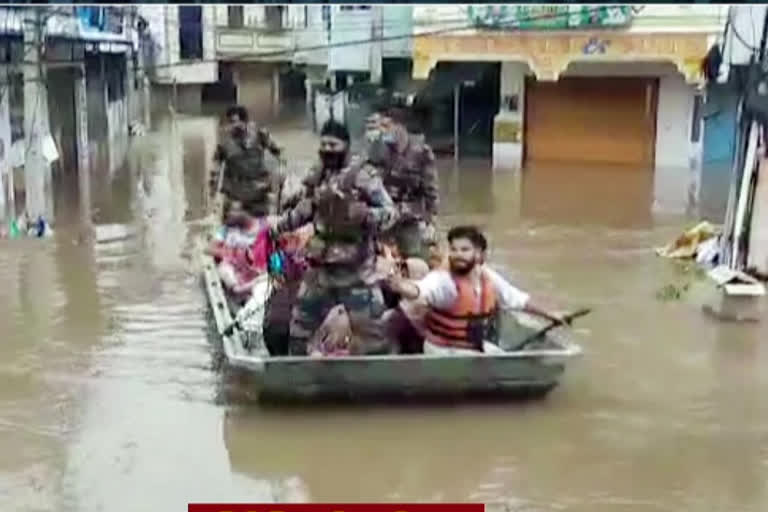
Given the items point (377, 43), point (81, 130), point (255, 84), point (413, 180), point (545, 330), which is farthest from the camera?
point (255, 84)

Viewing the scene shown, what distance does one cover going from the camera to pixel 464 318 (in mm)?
7496

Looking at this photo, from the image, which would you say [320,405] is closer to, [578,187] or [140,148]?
[578,187]

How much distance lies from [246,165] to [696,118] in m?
13.4

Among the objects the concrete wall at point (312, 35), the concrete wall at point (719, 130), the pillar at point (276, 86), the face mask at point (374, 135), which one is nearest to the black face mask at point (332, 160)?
the face mask at point (374, 135)

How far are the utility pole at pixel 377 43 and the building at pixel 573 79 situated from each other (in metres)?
1.51

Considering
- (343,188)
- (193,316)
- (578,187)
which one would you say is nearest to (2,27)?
(193,316)

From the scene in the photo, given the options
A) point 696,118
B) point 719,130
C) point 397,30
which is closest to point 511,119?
point 397,30

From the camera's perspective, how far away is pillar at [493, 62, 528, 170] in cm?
2417

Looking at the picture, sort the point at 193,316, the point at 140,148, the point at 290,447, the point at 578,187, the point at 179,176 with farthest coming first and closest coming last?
the point at 140,148, the point at 179,176, the point at 578,187, the point at 193,316, the point at 290,447

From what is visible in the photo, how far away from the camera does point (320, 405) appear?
7.70 metres

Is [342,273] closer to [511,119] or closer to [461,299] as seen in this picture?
[461,299]

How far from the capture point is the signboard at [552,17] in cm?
2133

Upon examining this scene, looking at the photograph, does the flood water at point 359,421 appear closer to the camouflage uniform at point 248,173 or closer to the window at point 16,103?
the camouflage uniform at point 248,173

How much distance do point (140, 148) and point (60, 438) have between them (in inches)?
890
